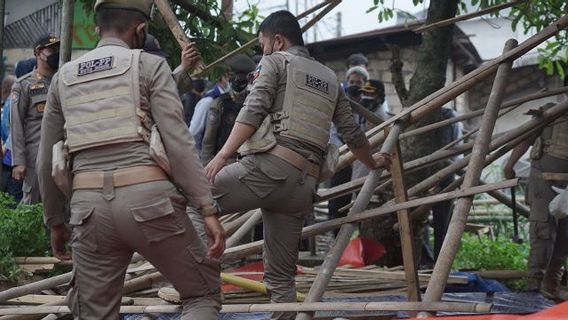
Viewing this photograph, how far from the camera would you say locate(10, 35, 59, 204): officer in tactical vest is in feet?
30.5

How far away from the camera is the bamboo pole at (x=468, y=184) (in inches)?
239

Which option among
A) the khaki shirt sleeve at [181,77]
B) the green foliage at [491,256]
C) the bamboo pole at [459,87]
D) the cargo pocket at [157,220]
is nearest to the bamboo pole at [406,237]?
the bamboo pole at [459,87]

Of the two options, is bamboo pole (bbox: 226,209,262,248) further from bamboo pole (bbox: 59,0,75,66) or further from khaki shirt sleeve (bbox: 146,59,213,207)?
khaki shirt sleeve (bbox: 146,59,213,207)

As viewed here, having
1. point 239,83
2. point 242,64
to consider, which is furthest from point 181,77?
point 239,83

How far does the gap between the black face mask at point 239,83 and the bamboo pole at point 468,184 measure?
2623 millimetres

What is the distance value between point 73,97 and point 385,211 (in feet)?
7.98

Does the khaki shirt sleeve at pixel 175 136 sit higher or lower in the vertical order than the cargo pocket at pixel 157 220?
higher

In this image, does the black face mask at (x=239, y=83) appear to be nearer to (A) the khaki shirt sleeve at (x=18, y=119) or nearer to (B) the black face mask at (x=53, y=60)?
(B) the black face mask at (x=53, y=60)

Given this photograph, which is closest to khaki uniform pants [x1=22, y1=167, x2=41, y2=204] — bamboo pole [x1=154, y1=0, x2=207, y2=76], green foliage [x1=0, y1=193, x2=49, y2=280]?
green foliage [x1=0, y1=193, x2=49, y2=280]

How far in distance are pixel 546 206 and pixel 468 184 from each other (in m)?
2.83

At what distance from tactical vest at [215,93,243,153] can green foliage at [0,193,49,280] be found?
6.24 feet

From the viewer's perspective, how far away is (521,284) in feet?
31.3

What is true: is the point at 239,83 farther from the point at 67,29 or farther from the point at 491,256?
the point at 491,256

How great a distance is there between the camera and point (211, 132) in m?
9.70
